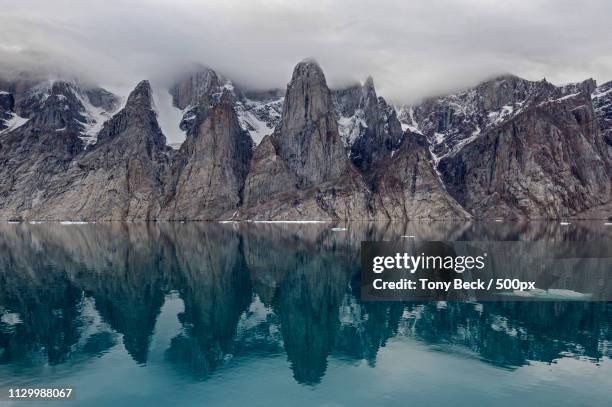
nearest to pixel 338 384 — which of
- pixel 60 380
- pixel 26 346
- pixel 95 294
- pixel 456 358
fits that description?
pixel 456 358

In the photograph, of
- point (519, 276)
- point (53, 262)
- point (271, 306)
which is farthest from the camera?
point (53, 262)

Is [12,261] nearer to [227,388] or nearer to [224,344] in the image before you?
[224,344]

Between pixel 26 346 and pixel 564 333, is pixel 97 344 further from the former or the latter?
pixel 564 333

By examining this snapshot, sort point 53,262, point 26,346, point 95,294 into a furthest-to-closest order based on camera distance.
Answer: point 53,262
point 95,294
point 26,346

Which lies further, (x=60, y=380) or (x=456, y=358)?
(x=456, y=358)

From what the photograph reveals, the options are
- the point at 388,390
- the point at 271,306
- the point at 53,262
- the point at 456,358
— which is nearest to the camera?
the point at 388,390

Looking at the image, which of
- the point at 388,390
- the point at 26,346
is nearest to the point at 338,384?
the point at 388,390
